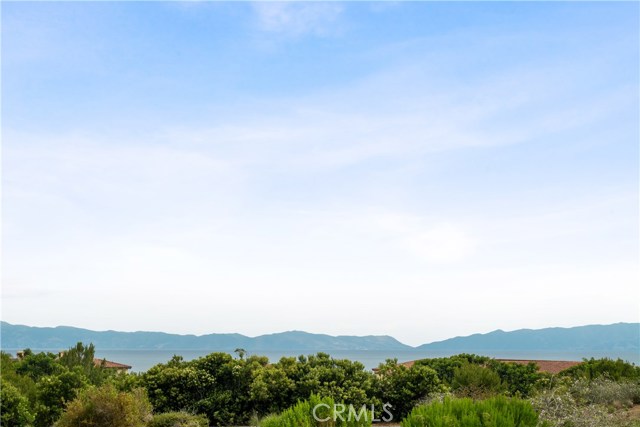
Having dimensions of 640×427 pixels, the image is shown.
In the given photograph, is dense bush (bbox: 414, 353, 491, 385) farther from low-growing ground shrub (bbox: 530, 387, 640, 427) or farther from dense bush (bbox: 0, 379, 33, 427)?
dense bush (bbox: 0, 379, 33, 427)

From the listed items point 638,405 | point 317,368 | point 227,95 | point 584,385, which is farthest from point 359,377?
point 227,95

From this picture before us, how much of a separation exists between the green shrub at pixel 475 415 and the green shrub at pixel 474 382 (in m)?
9.86

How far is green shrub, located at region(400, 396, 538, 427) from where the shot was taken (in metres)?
9.02

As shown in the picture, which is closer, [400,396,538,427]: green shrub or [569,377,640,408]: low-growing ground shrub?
[400,396,538,427]: green shrub

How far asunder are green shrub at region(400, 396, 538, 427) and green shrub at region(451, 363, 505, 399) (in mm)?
9865

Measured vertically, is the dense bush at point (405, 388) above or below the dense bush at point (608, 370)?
below

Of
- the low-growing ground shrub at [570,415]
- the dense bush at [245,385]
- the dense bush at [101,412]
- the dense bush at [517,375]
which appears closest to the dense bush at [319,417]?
the low-growing ground shrub at [570,415]

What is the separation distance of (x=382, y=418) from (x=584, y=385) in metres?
6.01

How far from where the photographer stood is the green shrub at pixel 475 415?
9.02 metres

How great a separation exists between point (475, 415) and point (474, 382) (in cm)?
1147

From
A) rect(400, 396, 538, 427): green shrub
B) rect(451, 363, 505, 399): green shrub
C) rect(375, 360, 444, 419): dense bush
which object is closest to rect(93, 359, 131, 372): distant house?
rect(375, 360, 444, 419): dense bush

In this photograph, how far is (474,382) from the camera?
20.2 m

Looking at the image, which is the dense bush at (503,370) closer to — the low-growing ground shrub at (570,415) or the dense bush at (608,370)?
the dense bush at (608,370)

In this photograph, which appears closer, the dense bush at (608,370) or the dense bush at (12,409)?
the dense bush at (12,409)
